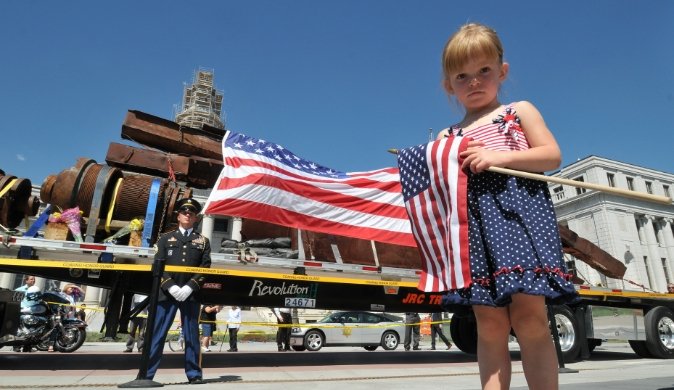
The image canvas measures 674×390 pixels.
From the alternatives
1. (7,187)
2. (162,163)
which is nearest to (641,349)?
(162,163)

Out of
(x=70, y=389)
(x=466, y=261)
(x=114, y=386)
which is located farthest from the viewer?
(x=114, y=386)

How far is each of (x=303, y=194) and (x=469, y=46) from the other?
574 cm

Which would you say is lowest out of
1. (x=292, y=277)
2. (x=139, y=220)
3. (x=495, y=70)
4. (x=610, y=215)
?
(x=292, y=277)

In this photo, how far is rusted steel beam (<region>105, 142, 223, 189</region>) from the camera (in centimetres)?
758

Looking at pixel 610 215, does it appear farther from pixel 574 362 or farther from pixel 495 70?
pixel 495 70

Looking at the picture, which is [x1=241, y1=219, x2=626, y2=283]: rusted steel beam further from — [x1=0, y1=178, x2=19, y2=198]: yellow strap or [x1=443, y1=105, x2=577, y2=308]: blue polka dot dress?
[x1=443, y1=105, x2=577, y2=308]: blue polka dot dress

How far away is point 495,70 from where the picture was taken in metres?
1.97

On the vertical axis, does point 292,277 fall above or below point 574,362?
above

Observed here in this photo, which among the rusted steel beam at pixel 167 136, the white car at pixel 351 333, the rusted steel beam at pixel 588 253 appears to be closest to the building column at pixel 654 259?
the rusted steel beam at pixel 588 253

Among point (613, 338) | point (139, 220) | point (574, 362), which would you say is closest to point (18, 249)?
point (139, 220)

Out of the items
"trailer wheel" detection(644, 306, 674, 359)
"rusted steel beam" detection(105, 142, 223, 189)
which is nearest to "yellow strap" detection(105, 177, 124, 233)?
"rusted steel beam" detection(105, 142, 223, 189)

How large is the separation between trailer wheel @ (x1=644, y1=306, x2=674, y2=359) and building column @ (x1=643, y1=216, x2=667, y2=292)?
55.6 metres

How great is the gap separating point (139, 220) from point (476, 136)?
19.1 feet

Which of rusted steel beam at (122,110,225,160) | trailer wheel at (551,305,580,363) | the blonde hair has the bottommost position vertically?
trailer wheel at (551,305,580,363)
